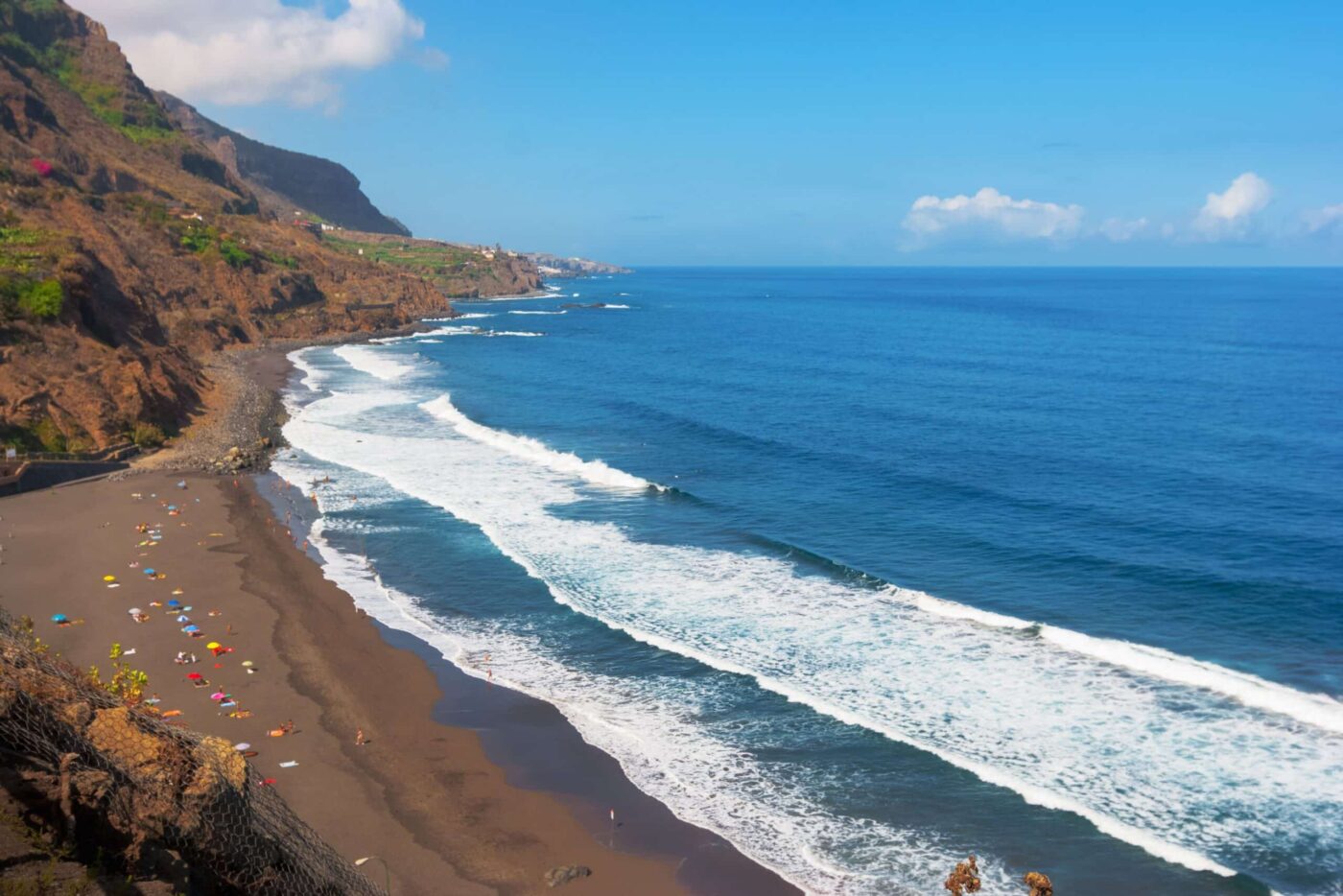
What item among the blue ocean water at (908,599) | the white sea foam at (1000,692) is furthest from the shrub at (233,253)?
the white sea foam at (1000,692)

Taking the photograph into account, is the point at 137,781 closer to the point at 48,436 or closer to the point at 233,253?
the point at 48,436

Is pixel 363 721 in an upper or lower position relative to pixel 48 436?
lower

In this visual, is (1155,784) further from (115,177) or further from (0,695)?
(115,177)

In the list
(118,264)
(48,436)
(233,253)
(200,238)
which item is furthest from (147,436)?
(200,238)

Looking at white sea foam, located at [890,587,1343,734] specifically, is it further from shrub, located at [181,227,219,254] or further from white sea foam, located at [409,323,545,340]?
white sea foam, located at [409,323,545,340]

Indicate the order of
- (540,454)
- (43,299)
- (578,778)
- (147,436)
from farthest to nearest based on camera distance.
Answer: (540,454) < (43,299) < (147,436) < (578,778)

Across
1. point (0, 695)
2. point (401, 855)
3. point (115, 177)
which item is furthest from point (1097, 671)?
point (115, 177)

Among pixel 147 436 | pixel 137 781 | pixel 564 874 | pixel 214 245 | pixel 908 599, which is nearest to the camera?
pixel 137 781

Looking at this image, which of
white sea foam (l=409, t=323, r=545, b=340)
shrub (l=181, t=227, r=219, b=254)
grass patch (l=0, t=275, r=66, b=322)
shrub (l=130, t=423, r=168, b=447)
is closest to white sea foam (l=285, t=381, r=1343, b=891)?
shrub (l=130, t=423, r=168, b=447)

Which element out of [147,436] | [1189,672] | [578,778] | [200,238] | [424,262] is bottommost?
[578,778]
